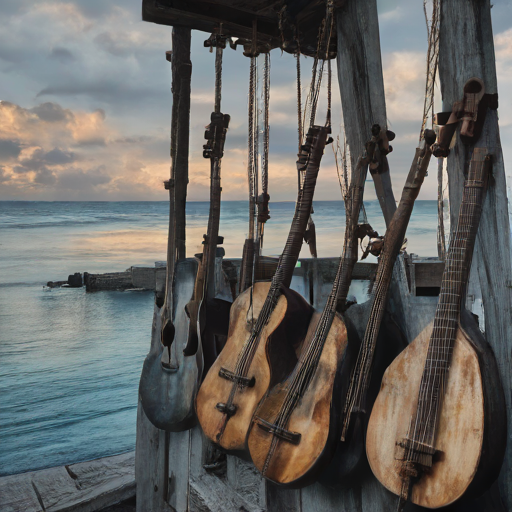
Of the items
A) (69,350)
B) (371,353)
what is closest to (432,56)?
(371,353)

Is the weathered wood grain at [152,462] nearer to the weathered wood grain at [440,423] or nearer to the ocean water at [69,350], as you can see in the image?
the ocean water at [69,350]

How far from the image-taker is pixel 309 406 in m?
1.46

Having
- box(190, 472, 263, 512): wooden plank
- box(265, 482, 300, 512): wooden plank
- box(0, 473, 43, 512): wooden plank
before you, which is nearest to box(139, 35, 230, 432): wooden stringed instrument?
box(190, 472, 263, 512): wooden plank

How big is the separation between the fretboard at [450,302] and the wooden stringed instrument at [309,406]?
281 millimetres

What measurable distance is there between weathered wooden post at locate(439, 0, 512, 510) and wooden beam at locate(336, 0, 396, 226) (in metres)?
0.39

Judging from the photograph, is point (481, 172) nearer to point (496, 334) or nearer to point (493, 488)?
point (496, 334)

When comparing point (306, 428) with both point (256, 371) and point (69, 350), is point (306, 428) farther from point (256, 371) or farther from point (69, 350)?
point (69, 350)

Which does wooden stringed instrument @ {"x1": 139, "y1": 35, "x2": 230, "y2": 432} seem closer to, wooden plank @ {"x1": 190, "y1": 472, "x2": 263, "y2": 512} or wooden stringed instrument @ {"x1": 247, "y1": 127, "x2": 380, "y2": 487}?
wooden plank @ {"x1": 190, "y1": 472, "x2": 263, "y2": 512}

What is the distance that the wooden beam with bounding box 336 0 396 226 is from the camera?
1.74m

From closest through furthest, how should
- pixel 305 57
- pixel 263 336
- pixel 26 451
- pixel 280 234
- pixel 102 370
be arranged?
pixel 263 336, pixel 305 57, pixel 26 451, pixel 102 370, pixel 280 234

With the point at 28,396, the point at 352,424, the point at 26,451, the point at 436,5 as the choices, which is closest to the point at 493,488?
the point at 352,424

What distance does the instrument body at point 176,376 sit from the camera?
221 cm

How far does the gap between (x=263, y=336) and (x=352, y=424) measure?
470mm

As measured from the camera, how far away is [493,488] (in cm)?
125
